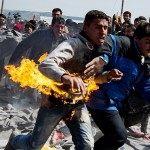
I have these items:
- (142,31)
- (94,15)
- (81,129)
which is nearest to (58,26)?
(142,31)

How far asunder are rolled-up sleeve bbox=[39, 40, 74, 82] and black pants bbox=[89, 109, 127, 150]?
1249 mm

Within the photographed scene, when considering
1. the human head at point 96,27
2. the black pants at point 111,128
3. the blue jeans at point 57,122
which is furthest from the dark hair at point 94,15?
the black pants at point 111,128

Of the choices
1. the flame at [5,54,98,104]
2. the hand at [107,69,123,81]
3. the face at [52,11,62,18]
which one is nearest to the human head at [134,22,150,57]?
the hand at [107,69,123,81]

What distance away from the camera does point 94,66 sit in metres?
4.77

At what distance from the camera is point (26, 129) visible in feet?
26.0

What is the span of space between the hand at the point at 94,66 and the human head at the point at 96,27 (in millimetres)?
195

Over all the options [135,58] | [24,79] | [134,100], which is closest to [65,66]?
[24,79]

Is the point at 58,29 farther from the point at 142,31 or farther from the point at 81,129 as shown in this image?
the point at 81,129

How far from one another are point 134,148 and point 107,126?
2.42 metres

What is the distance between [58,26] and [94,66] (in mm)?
4692

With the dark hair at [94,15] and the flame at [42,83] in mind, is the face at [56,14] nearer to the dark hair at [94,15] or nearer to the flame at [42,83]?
the flame at [42,83]

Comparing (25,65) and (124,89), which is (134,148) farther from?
(25,65)

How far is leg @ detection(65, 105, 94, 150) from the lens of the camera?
5137mm

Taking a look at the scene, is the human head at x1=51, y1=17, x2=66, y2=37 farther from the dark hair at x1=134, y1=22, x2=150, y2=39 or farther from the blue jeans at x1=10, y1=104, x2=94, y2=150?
the blue jeans at x1=10, y1=104, x2=94, y2=150
